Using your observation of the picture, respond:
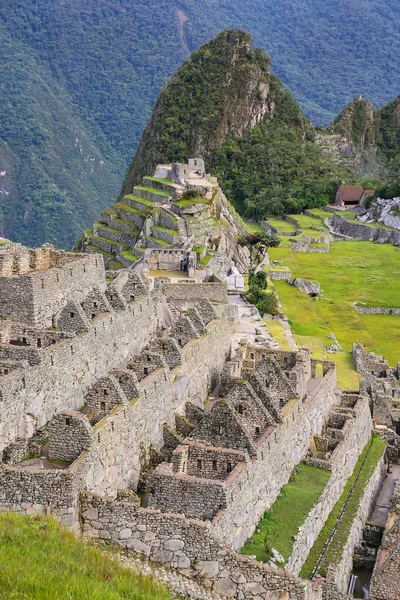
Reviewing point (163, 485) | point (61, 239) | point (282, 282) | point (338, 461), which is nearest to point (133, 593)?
point (163, 485)

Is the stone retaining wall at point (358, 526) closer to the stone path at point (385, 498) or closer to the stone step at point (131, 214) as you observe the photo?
the stone path at point (385, 498)

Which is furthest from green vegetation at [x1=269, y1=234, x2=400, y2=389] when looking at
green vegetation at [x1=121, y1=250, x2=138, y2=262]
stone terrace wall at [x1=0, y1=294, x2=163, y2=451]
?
stone terrace wall at [x1=0, y1=294, x2=163, y2=451]

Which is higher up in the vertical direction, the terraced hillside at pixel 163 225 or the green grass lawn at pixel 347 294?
the terraced hillside at pixel 163 225

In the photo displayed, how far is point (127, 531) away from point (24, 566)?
3072 millimetres

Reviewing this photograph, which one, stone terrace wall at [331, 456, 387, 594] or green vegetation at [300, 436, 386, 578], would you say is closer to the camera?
green vegetation at [300, 436, 386, 578]

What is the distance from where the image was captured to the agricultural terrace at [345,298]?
4506 cm

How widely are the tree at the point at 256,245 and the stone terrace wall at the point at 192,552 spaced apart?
5244 cm

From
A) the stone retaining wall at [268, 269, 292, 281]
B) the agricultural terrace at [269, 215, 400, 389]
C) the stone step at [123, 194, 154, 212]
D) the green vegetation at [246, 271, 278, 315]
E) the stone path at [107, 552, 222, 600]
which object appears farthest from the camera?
the stone step at [123, 194, 154, 212]

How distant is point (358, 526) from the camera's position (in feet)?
70.8

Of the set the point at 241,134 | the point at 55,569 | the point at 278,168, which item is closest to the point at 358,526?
the point at 55,569

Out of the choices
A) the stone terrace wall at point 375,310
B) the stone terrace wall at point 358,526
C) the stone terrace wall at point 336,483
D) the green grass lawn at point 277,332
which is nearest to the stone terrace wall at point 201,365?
the stone terrace wall at point 336,483

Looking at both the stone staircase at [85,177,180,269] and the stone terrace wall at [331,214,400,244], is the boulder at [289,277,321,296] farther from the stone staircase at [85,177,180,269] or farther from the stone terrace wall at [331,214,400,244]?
the stone terrace wall at [331,214,400,244]

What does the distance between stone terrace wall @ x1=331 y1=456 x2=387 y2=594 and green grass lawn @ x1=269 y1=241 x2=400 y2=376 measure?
411 inches

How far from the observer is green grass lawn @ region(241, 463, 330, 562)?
17.0 m
